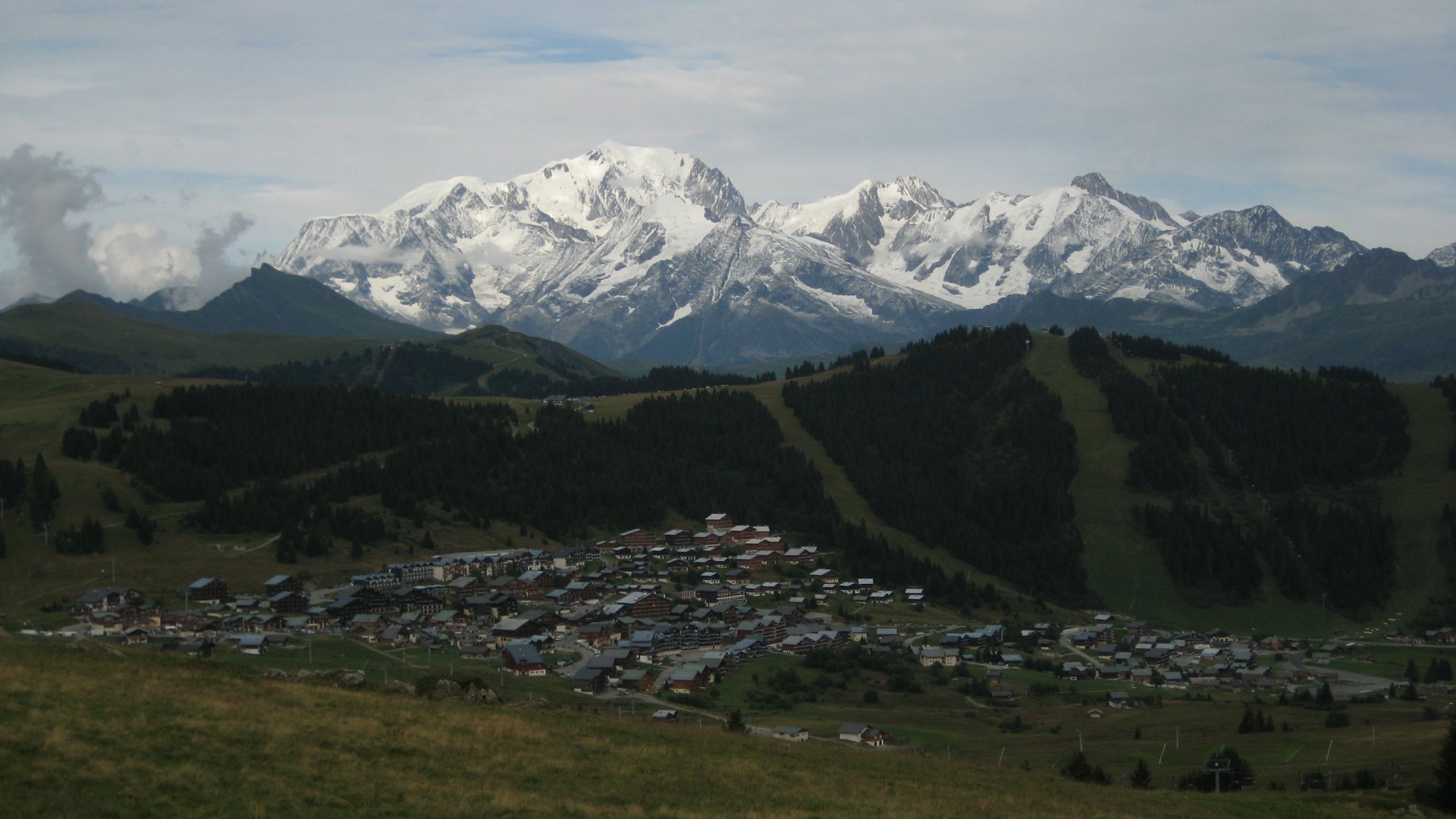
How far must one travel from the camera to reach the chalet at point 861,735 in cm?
8944

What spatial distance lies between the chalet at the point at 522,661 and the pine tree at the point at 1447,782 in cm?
7679

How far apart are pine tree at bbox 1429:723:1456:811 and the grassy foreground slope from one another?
2863mm

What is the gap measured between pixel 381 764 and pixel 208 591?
356ft

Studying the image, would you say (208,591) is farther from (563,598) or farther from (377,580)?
(563,598)

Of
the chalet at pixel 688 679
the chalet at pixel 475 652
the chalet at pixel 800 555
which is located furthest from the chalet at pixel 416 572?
the chalet at pixel 800 555

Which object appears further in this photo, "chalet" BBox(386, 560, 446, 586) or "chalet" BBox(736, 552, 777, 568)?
"chalet" BBox(736, 552, 777, 568)

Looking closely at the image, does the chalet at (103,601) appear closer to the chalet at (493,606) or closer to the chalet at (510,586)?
the chalet at (493,606)

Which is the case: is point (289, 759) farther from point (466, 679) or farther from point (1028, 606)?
point (1028, 606)

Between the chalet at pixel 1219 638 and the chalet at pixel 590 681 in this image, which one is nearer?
the chalet at pixel 590 681

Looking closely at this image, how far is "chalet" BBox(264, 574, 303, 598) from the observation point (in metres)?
144

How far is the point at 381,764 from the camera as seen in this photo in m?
40.8

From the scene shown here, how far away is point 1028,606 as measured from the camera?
18288 centimetres

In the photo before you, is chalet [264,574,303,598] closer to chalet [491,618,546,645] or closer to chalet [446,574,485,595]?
chalet [446,574,485,595]

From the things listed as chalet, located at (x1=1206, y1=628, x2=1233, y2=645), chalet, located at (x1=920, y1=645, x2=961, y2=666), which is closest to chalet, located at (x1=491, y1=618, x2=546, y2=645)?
chalet, located at (x1=920, y1=645, x2=961, y2=666)
